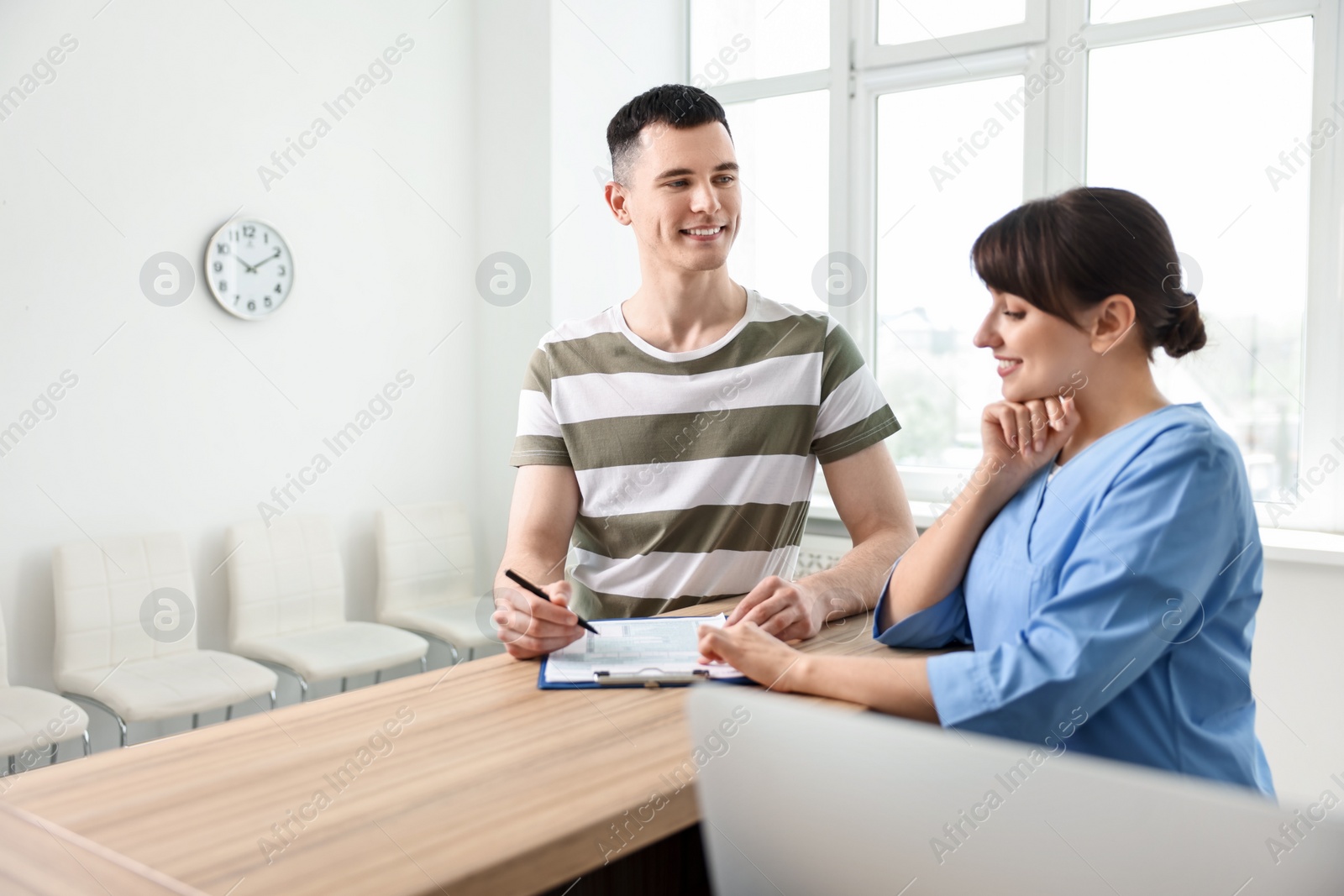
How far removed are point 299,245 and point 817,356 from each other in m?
2.66

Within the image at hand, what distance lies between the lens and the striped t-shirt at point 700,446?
1.84 metres

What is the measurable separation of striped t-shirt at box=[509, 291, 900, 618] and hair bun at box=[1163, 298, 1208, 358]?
0.66m

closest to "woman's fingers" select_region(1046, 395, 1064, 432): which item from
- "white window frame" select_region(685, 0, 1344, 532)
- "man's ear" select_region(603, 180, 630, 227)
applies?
"man's ear" select_region(603, 180, 630, 227)

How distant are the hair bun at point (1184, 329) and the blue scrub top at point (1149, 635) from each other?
0.13 m

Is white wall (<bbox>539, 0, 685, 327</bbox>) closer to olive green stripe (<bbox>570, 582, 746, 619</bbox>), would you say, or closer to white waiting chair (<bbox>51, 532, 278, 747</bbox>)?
white waiting chair (<bbox>51, 532, 278, 747</bbox>)

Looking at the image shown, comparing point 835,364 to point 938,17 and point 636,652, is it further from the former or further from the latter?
point 938,17

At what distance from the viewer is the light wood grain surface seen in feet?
2.46

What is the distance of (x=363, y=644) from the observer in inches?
138

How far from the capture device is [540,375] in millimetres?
1975

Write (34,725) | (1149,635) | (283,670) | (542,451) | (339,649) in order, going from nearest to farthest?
(1149,635) < (542,451) < (34,725) < (339,649) < (283,670)

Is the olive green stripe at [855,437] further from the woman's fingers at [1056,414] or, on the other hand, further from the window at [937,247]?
the window at [937,247]

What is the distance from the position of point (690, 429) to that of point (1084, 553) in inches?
35.2

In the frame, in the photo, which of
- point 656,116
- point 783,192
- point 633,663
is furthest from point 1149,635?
point 783,192

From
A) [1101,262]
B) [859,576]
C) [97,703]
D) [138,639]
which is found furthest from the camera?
[138,639]
